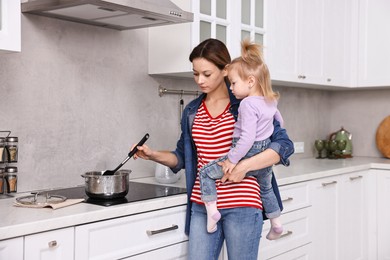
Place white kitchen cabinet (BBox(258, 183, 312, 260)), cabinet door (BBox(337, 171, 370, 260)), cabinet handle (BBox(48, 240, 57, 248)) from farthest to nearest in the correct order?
cabinet door (BBox(337, 171, 370, 260)) → white kitchen cabinet (BBox(258, 183, 312, 260)) → cabinet handle (BBox(48, 240, 57, 248))

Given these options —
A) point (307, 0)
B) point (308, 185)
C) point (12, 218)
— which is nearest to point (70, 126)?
point (12, 218)

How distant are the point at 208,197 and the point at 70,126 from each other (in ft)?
2.73

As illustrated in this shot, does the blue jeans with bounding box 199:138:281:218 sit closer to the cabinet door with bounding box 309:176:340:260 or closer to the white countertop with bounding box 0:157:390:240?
the white countertop with bounding box 0:157:390:240

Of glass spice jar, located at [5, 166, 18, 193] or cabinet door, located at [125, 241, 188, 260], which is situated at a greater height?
glass spice jar, located at [5, 166, 18, 193]

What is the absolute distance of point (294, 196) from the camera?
282 centimetres

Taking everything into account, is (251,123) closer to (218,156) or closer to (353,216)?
(218,156)

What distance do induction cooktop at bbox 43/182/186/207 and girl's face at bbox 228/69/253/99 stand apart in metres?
0.54

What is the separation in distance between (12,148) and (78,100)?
1.44ft

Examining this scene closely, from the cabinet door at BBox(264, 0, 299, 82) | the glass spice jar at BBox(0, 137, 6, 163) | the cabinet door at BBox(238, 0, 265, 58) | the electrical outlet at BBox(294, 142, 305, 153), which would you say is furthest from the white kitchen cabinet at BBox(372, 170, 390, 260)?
the glass spice jar at BBox(0, 137, 6, 163)

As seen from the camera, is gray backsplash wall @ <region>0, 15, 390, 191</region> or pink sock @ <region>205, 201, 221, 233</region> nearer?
pink sock @ <region>205, 201, 221, 233</region>

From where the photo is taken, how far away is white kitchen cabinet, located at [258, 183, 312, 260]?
267 cm

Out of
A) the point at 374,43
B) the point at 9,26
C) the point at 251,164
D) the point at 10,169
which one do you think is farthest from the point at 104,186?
the point at 374,43

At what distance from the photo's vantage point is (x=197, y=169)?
215 cm

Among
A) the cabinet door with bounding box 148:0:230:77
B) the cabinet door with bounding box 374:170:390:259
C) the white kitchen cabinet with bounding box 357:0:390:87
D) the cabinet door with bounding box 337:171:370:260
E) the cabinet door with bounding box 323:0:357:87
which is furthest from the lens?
the white kitchen cabinet with bounding box 357:0:390:87
